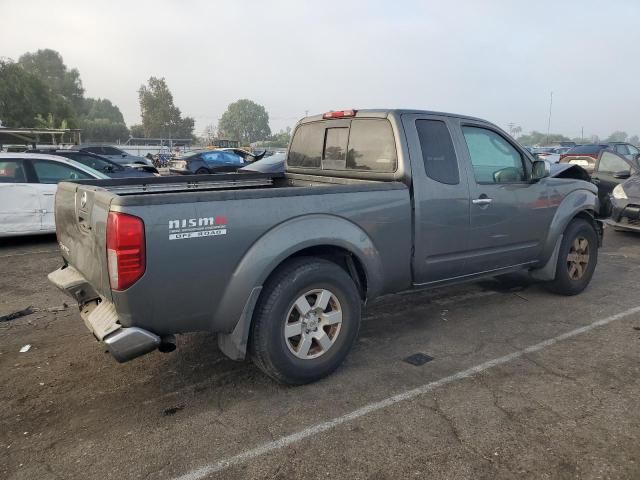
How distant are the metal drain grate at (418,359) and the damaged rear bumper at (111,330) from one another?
6.30ft

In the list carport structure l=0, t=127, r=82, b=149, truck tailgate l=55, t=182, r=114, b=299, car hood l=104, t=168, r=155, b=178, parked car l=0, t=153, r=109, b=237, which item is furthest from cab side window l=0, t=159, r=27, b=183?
carport structure l=0, t=127, r=82, b=149

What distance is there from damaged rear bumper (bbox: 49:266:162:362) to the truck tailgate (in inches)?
4.1

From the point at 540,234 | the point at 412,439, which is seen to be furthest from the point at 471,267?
the point at 412,439

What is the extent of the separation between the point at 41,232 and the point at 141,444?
6415 millimetres


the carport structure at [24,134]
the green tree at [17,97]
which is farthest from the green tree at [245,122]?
the carport structure at [24,134]

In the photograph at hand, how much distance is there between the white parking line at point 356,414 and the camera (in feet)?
8.19

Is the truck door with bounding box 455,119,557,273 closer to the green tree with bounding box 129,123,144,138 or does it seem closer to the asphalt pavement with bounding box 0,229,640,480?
A: the asphalt pavement with bounding box 0,229,640,480

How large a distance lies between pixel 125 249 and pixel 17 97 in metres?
59.8

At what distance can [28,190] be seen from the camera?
765 centimetres

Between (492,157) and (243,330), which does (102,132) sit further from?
(243,330)

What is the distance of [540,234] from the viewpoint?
481cm

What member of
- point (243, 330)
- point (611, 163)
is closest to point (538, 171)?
point (243, 330)

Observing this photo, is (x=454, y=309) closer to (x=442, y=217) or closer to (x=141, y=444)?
(x=442, y=217)

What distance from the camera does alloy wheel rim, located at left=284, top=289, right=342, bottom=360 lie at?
3.25 metres
